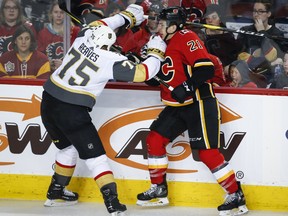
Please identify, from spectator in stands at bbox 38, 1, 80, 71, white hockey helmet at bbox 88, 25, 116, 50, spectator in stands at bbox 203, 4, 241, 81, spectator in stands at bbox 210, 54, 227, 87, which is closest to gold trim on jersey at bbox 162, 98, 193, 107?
spectator in stands at bbox 210, 54, 227, 87

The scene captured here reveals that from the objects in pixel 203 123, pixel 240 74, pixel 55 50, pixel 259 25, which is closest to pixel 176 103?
pixel 203 123

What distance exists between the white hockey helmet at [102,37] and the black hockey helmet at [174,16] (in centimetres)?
32

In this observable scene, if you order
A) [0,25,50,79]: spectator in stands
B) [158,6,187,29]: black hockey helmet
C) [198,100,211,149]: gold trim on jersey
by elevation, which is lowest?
[198,100,211,149]: gold trim on jersey

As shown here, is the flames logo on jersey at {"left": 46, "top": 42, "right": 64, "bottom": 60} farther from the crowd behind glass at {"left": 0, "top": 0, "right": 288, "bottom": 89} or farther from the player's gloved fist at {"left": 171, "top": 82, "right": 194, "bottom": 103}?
the player's gloved fist at {"left": 171, "top": 82, "right": 194, "bottom": 103}

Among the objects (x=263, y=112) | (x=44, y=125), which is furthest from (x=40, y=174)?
(x=263, y=112)

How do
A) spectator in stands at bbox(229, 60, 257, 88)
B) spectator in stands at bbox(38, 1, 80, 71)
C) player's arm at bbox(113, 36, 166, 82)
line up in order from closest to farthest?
player's arm at bbox(113, 36, 166, 82) < spectator in stands at bbox(229, 60, 257, 88) < spectator in stands at bbox(38, 1, 80, 71)

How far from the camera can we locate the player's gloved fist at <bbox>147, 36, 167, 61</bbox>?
5668mm

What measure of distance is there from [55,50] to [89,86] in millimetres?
531

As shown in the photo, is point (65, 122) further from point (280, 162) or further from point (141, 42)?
point (280, 162)

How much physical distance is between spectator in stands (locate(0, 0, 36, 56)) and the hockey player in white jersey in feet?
1.65

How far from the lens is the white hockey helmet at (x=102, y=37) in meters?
5.59

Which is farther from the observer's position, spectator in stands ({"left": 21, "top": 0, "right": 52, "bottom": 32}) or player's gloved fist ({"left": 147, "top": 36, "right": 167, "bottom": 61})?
spectator in stands ({"left": 21, "top": 0, "right": 52, "bottom": 32})

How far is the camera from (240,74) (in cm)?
593

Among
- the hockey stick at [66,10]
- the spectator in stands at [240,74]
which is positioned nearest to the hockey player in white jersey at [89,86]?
the hockey stick at [66,10]
